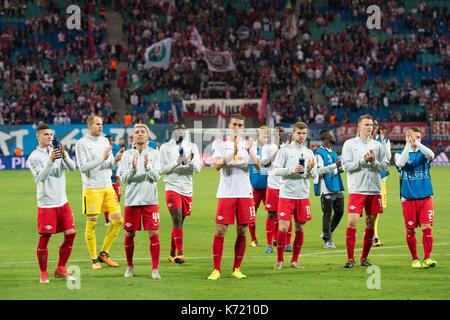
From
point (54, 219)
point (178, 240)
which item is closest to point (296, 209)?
point (178, 240)

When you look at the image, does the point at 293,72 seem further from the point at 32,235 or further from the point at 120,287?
the point at 120,287

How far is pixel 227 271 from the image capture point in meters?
13.5

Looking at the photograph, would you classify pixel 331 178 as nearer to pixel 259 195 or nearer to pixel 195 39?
pixel 259 195

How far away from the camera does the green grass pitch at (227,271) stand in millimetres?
11523

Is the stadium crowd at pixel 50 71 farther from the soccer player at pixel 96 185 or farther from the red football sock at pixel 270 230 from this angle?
the soccer player at pixel 96 185

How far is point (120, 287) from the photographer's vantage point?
12031mm

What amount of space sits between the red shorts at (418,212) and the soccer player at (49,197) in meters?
5.26

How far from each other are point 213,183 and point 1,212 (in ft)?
37.5

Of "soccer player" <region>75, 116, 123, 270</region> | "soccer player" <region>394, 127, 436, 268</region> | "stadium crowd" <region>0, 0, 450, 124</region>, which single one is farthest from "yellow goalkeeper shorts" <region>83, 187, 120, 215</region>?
"stadium crowd" <region>0, 0, 450, 124</region>

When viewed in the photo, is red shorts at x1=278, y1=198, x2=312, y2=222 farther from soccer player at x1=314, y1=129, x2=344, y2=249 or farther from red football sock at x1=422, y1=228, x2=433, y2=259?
soccer player at x1=314, y1=129, x2=344, y2=249

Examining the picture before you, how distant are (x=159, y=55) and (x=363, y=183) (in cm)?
3786

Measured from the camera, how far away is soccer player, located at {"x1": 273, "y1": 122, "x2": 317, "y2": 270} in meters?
13.8

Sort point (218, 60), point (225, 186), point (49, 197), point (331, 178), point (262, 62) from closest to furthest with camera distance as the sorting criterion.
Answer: point (49, 197) → point (225, 186) → point (331, 178) → point (218, 60) → point (262, 62)
